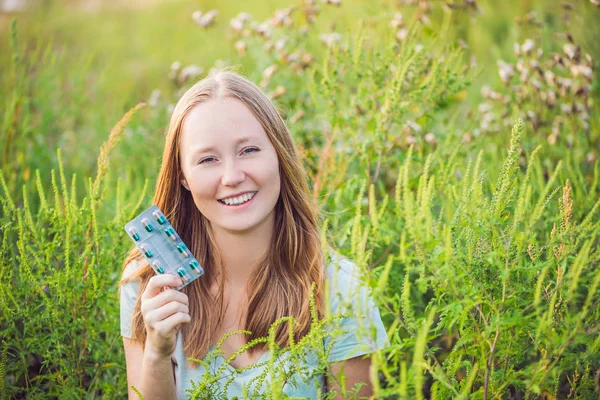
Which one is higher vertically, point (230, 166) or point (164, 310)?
point (230, 166)

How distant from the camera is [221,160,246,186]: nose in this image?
1.74 meters

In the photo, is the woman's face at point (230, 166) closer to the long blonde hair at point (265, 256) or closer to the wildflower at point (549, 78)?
the long blonde hair at point (265, 256)

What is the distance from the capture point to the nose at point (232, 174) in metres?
1.74

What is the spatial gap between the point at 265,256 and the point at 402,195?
1.06 meters

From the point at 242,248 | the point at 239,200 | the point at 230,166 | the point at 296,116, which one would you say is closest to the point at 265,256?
the point at 242,248

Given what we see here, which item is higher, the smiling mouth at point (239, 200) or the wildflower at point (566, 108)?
the smiling mouth at point (239, 200)

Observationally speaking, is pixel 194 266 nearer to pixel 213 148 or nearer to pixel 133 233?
pixel 133 233

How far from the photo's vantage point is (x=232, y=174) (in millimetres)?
1742

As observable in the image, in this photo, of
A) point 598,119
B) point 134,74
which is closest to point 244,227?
point 598,119

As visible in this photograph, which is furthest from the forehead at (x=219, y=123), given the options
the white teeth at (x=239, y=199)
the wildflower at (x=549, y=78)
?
the wildflower at (x=549, y=78)

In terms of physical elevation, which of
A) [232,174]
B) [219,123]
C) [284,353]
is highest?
[219,123]

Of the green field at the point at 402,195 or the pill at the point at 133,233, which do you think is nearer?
the green field at the point at 402,195

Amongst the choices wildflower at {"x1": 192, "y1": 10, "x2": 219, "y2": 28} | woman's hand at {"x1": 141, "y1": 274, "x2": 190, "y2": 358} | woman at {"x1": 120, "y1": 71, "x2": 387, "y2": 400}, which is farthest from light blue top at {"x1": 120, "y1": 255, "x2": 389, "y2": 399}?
wildflower at {"x1": 192, "y1": 10, "x2": 219, "y2": 28}

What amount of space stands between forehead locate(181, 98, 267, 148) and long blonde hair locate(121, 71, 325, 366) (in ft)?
0.10
